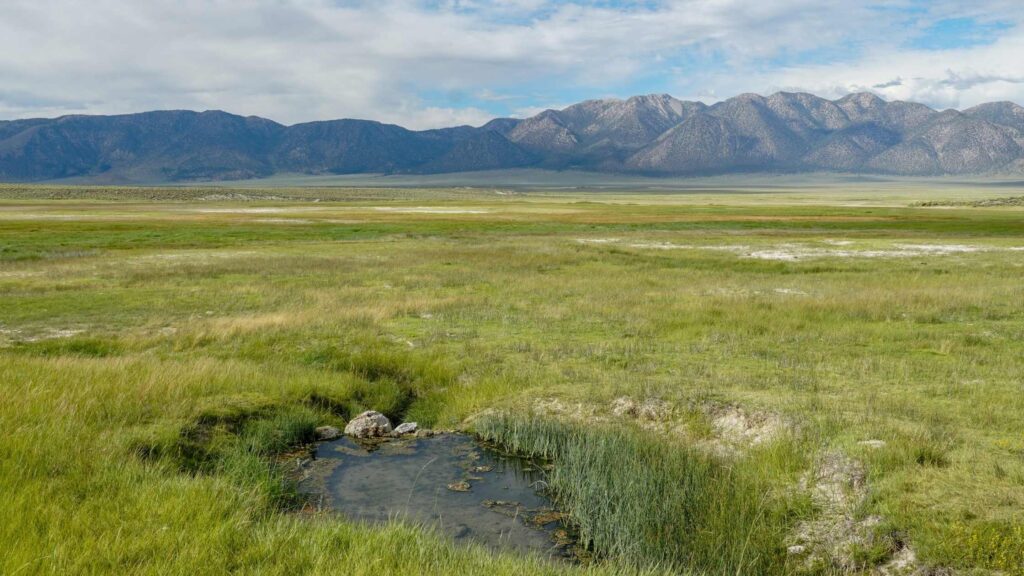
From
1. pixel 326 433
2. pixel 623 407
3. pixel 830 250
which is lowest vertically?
pixel 830 250

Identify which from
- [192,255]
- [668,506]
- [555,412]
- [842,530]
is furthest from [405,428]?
[192,255]

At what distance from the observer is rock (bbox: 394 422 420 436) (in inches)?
486

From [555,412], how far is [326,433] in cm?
428

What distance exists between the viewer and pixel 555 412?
12773 mm

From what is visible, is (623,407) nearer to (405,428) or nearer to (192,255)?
(405,428)

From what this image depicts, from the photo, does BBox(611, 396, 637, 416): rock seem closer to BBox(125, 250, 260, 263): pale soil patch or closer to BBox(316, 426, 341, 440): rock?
BBox(316, 426, 341, 440): rock

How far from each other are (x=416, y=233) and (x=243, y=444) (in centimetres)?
5339

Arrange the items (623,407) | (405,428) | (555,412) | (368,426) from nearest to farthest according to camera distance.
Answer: (368,426)
(405,428)
(623,407)
(555,412)

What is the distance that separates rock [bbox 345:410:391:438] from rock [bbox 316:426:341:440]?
0.20 m

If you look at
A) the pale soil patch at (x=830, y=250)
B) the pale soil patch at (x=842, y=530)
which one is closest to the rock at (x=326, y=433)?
the pale soil patch at (x=842, y=530)

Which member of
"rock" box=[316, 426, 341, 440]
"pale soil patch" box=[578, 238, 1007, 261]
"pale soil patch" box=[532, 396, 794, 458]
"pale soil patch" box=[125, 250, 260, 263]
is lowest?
"pale soil patch" box=[578, 238, 1007, 261]

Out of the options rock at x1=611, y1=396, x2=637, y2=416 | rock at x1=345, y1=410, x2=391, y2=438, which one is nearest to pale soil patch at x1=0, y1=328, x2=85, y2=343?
rock at x1=345, y1=410, x2=391, y2=438

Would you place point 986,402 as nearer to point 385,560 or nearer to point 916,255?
point 385,560

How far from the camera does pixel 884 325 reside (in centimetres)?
2055
